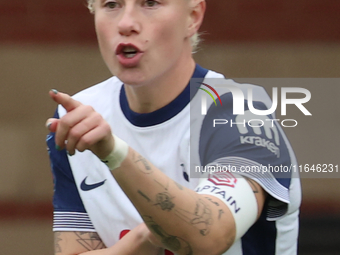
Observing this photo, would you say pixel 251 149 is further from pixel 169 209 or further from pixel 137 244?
pixel 137 244

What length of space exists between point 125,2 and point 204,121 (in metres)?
0.48

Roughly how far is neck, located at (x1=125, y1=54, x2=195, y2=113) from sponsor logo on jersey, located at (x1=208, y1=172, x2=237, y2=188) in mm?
470

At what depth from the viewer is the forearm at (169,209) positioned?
53.2 inches

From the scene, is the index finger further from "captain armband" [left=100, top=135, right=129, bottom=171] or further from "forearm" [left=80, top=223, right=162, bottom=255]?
"forearm" [left=80, top=223, right=162, bottom=255]

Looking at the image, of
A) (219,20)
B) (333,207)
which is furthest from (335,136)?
(219,20)

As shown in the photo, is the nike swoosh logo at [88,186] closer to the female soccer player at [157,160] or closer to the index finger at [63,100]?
the female soccer player at [157,160]

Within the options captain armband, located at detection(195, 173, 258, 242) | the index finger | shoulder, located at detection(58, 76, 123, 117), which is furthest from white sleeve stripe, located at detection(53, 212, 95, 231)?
the index finger

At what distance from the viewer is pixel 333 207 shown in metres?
4.70

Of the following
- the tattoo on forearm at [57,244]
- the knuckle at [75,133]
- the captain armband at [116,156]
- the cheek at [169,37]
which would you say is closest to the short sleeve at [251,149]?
the cheek at [169,37]

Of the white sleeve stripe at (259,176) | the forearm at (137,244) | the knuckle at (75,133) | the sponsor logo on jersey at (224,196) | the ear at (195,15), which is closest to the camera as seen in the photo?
the knuckle at (75,133)

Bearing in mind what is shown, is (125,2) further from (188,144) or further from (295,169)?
(295,169)

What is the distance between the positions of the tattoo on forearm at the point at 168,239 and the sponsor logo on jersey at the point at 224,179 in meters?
0.23

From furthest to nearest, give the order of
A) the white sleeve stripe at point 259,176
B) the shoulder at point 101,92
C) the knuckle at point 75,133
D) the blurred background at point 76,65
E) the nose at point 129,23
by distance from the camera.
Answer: the blurred background at point 76,65, the shoulder at point 101,92, the nose at point 129,23, the white sleeve stripe at point 259,176, the knuckle at point 75,133

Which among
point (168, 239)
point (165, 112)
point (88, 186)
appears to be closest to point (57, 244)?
point (88, 186)
